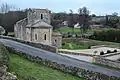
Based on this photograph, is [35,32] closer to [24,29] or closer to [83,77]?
[24,29]

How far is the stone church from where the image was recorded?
4091 cm

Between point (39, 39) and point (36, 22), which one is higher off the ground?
point (36, 22)

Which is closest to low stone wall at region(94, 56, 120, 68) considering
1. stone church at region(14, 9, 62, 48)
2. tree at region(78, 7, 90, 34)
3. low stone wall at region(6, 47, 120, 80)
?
low stone wall at region(6, 47, 120, 80)

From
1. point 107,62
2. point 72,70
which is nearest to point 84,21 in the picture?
point 107,62

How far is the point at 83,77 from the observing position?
17484 millimetres

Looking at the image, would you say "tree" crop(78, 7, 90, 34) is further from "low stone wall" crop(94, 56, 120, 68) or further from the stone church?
"low stone wall" crop(94, 56, 120, 68)

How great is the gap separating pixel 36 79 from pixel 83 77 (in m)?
4.51

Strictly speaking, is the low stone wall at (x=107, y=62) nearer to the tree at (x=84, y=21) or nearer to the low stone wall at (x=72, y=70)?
the low stone wall at (x=72, y=70)

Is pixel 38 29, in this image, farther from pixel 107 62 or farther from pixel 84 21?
pixel 84 21

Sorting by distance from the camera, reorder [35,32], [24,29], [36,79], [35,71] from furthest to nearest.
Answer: [24,29]
[35,32]
[35,71]
[36,79]

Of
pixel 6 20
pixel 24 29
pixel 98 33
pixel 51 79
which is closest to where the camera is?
pixel 51 79

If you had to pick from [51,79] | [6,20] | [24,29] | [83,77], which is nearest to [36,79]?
[51,79]

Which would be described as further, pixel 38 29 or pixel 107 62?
pixel 38 29

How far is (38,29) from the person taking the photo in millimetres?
40656
